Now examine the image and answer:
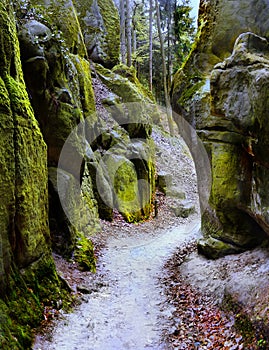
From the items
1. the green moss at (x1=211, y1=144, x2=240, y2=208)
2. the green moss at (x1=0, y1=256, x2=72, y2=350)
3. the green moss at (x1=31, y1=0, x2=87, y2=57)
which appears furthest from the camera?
the green moss at (x1=31, y1=0, x2=87, y2=57)

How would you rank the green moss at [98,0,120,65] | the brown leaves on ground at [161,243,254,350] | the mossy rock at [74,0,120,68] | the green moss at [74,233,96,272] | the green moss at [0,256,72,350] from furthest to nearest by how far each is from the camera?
the green moss at [98,0,120,65] < the mossy rock at [74,0,120,68] < the green moss at [74,233,96,272] < the brown leaves on ground at [161,243,254,350] < the green moss at [0,256,72,350]

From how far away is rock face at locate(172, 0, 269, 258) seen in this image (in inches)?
251

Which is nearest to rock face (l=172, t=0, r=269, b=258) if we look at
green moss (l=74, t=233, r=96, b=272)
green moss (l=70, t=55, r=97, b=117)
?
green moss (l=74, t=233, r=96, b=272)

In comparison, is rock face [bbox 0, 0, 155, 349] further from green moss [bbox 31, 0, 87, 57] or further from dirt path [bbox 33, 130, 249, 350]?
dirt path [bbox 33, 130, 249, 350]

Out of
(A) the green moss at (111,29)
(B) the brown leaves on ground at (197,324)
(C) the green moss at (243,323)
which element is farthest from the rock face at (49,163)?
(A) the green moss at (111,29)

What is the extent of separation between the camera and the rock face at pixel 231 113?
6.38m

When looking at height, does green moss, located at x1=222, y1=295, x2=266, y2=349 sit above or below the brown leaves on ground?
above

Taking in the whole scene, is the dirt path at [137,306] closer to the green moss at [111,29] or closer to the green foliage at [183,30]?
the green moss at [111,29]

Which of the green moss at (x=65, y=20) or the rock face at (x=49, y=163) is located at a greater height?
the green moss at (x=65, y=20)

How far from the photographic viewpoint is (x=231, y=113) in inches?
269

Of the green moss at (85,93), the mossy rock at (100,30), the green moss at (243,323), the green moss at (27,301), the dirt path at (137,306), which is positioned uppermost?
the mossy rock at (100,30)

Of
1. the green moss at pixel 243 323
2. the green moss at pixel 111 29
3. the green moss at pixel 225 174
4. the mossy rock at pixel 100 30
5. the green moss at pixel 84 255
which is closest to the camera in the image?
the green moss at pixel 243 323

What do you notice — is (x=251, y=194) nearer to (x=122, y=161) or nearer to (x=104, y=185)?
(x=104, y=185)

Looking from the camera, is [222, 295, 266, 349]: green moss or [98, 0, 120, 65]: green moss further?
[98, 0, 120, 65]: green moss
